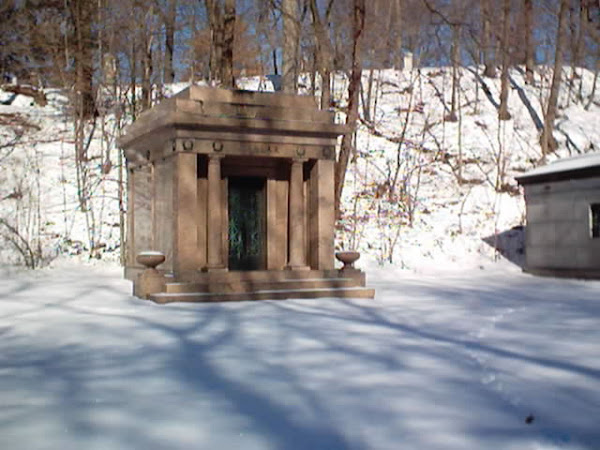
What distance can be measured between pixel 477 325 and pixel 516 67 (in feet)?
99.1

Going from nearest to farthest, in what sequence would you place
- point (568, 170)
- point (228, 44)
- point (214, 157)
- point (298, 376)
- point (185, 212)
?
point (298, 376) < point (185, 212) < point (214, 157) < point (568, 170) < point (228, 44)


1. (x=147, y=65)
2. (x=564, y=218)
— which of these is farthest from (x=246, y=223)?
(x=147, y=65)

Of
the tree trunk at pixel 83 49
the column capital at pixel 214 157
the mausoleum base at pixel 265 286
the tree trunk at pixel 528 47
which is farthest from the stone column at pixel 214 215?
the tree trunk at pixel 528 47

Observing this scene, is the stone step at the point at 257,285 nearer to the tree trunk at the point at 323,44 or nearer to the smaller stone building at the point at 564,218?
the smaller stone building at the point at 564,218

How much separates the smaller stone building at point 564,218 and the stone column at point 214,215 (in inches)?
324

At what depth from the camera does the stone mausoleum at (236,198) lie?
36.9 ft

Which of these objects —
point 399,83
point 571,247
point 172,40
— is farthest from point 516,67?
point 571,247

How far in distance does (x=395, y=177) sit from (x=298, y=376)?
1629 cm

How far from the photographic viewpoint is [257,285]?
1115 centimetres

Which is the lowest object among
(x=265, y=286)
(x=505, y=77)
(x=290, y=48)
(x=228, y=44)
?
(x=265, y=286)

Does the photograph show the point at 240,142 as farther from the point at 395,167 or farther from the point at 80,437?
the point at 395,167

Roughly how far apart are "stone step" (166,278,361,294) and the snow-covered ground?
36.3 inches

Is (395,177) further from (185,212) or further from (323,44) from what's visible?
(185,212)

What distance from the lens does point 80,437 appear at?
3.77 metres
